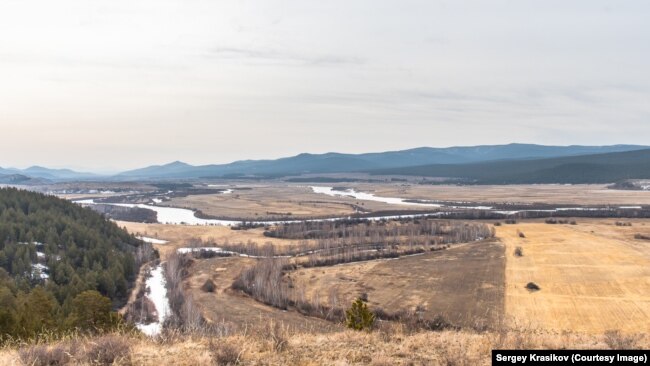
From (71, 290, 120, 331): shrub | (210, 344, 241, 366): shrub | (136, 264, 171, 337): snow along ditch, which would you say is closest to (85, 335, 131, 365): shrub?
(210, 344, 241, 366): shrub

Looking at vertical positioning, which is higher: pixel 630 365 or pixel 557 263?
pixel 630 365

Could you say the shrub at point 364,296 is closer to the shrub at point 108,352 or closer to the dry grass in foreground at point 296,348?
the dry grass in foreground at point 296,348

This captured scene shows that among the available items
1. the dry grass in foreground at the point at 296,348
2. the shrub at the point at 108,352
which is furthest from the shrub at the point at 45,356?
the shrub at the point at 108,352

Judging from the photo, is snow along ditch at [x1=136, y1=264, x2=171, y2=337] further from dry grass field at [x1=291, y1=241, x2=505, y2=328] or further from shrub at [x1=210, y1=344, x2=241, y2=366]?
shrub at [x1=210, y1=344, x2=241, y2=366]

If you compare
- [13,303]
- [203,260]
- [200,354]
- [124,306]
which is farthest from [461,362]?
[203,260]

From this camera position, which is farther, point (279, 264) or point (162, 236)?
point (162, 236)

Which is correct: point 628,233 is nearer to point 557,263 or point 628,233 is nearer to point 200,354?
point 557,263
